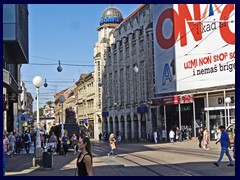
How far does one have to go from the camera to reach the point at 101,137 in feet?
250

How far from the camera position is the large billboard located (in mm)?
46188

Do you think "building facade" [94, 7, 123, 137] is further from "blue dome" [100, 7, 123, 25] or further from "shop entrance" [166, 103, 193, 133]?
"shop entrance" [166, 103, 193, 133]

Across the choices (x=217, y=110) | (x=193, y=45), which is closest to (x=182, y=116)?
(x=217, y=110)

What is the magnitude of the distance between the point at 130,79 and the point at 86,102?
102 feet

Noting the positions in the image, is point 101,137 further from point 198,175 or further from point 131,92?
point 198,175

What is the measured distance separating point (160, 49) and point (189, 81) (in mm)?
7231

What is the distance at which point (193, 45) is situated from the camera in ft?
166

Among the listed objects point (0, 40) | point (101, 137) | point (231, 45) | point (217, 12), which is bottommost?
point (101, 137)

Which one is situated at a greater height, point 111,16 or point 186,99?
point 111,16

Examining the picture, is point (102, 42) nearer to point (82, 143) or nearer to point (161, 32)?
point (161, 32)

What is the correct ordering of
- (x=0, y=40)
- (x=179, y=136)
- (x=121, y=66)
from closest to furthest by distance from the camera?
(x=0, y=40), (x=179, y=136), (x=121, y=66)

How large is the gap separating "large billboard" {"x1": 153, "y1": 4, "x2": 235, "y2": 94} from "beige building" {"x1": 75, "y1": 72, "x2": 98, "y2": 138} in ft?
117

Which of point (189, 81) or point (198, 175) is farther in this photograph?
point (189, 81)
